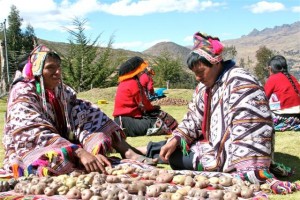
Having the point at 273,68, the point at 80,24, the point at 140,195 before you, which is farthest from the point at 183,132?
the point at 80,24

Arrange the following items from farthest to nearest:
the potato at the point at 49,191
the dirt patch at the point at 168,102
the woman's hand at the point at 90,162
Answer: the dirt patch at the point at 168,102 < the woman's hand at the point at 90,162 < the potato at the point at 49,191

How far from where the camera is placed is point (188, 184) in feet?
11.6

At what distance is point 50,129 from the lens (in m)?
4.35

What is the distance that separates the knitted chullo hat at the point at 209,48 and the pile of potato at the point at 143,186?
106cm

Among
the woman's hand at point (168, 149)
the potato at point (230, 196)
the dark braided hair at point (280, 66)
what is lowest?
the potato at point (230, 196)

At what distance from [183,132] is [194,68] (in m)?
0.73

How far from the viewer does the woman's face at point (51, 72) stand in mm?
4566

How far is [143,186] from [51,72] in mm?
1746

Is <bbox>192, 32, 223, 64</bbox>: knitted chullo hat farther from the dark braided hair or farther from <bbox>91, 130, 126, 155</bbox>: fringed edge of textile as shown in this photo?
the dark braided hair

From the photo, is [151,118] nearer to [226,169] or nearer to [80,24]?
[226,169]

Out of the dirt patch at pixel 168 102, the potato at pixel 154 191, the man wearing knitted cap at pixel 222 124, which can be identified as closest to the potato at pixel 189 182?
the potato at pixel 154 191

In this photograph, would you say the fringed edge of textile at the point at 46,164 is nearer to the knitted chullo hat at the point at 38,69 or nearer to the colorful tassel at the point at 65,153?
the colorful tassel at the point at 65,153

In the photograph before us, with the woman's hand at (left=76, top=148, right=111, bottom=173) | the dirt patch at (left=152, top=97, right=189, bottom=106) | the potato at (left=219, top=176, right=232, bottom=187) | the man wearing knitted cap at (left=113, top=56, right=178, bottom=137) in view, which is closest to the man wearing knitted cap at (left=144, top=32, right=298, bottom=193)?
the potato at (left=219, top=176, right=232, bottom=187)

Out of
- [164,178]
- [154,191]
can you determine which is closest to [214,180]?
[164,178]
